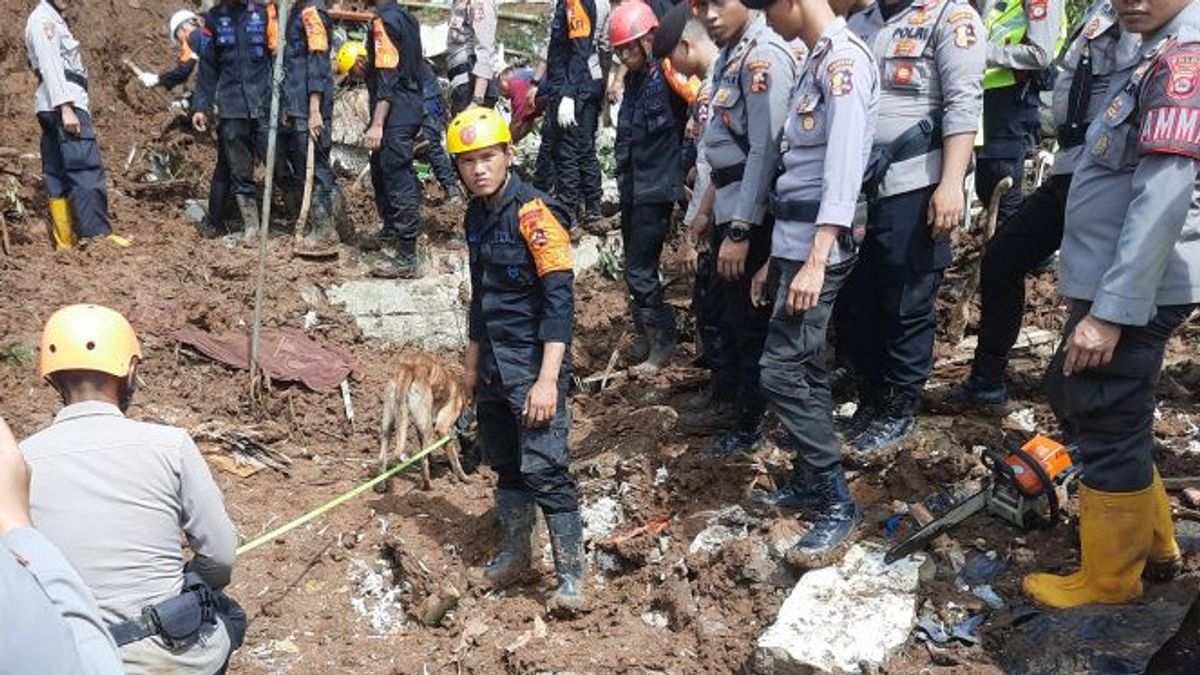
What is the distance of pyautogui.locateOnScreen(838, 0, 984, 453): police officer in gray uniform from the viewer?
431cm

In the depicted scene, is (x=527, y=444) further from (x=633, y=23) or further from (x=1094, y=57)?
(x=633, y=23)

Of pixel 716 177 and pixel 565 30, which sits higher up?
pixel 565 30

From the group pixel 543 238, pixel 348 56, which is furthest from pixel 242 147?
pixel 543 238

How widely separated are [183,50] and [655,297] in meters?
7.41

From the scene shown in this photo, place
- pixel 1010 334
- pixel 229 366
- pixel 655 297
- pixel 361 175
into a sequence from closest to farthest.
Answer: pixel 1010 334 → pixel 655 297 → pixel 229 366 → pixel 361 175

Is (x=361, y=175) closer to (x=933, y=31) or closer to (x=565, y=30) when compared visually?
(x=565, y=30)

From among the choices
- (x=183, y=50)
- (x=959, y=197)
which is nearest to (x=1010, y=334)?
(x=959, y=197)

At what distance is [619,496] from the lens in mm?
5379

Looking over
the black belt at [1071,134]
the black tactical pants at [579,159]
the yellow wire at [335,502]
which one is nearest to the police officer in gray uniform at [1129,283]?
the black belt at [1071,134]

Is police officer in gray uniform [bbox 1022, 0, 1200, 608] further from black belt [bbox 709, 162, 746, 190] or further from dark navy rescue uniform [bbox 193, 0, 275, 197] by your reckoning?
dark navy rescue uniform [bbox 193, 0, 275, 197]

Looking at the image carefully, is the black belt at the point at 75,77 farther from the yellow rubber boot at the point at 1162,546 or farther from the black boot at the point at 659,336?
the yellow rubber boot at the point at 1162,546

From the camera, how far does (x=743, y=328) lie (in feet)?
16.7

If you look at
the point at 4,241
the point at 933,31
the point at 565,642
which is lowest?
the point at 565,642

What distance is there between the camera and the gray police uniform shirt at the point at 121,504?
2916mm
